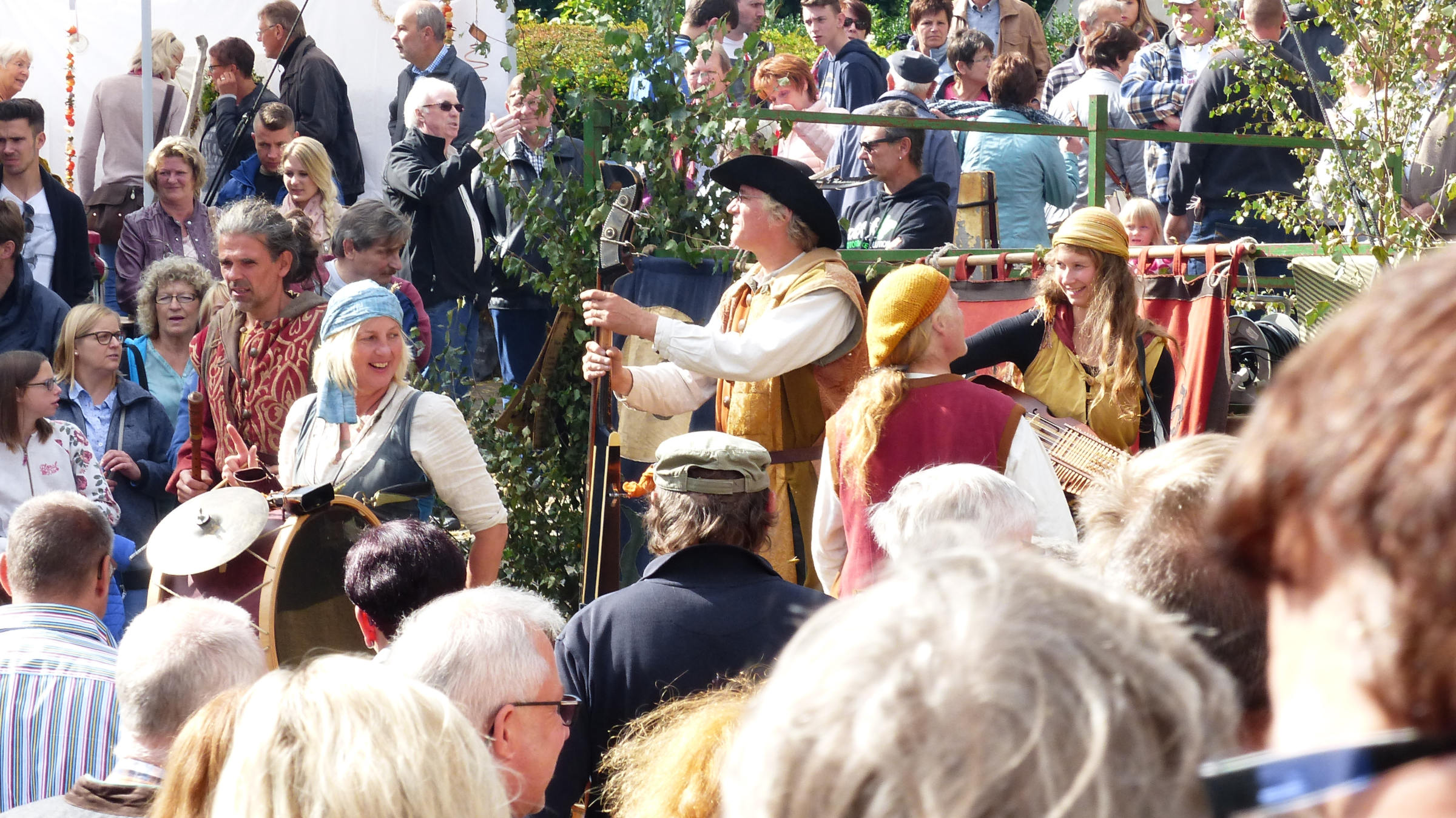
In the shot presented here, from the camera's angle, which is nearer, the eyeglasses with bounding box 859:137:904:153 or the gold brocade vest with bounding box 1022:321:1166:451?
the gold brocade vest with bounding box 1022:321:1166:451

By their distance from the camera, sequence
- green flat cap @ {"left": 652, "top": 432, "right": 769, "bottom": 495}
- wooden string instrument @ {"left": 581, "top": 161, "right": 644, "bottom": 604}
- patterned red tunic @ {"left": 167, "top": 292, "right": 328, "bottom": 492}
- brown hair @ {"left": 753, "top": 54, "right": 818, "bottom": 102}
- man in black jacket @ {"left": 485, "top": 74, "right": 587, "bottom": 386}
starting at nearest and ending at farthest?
green flat cap @ {"left": 652, "top": 432, "right": 769, "bottom": 495} < wooden string instrument @ {"left": 581, "top": 161, "right": 644, "bottom": 604} < patterned red tunic @ {"left": 167, "top": 292, "right": 328, "bottom": 492} < man in black jacket @ {"left": 485, "top": 74, "right": 587, "bottom": 386} < brown hair @ {"left": 753, "top": 54, "right": 818, "bottom": 102}

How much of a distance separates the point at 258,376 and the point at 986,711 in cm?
449

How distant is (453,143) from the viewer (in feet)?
27.2

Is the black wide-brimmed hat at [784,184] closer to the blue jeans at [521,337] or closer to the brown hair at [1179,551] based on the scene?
the blue jeans at [521,337]

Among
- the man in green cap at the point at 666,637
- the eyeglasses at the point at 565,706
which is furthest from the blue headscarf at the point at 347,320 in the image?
the eyeglasses at the point at 565,706

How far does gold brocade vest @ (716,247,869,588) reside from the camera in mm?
4500

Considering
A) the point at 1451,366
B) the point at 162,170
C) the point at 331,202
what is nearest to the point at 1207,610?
the point at 1451,366

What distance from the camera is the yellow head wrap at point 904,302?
3.84 metres

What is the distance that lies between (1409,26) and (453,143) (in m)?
5.23

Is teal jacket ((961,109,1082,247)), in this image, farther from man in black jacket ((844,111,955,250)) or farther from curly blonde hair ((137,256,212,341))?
curly blonde hair ((137,256,212,341))

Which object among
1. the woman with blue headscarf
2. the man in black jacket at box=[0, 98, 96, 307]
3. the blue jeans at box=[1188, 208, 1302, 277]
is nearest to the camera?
the woman with blue headscarf

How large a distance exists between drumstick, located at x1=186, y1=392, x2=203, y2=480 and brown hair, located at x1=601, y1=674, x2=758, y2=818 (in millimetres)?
3247

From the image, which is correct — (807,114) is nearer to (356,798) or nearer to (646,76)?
(646,76)

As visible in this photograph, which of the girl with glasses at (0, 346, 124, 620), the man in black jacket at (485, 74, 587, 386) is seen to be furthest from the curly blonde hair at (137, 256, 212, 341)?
the girl with glasses at (0, 346, 124, 620)
